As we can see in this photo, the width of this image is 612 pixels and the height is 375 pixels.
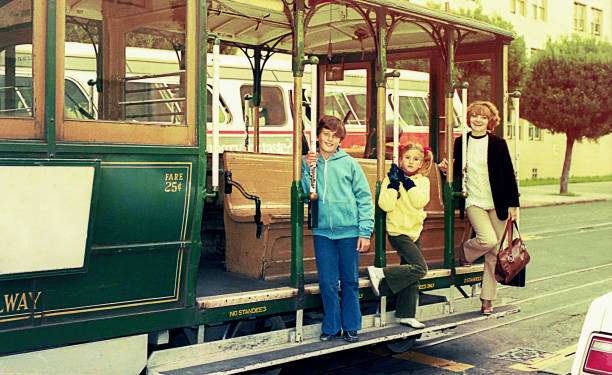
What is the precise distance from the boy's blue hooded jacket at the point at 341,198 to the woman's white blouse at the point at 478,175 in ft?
4.97

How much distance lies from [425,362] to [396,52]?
3.14m

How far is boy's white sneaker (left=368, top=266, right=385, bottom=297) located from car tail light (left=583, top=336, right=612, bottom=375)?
2.47 metres

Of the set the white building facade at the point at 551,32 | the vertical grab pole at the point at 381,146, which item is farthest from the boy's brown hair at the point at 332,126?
the white building facade at the point at 551,32

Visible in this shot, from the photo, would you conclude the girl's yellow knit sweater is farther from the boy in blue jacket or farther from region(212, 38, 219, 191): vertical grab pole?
region(212, 38, 219, 191): vertical grab pole

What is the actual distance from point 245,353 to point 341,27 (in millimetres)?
3540

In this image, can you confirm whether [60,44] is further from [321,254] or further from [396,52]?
[396,52]

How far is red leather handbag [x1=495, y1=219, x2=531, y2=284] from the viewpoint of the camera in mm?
6270

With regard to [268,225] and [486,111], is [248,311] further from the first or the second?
[486,111]

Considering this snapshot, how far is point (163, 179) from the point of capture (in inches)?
172

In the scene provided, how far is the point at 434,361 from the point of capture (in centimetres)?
625

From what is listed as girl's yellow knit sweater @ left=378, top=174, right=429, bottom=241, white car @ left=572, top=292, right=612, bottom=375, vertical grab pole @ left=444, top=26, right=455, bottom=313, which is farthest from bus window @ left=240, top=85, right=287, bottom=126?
white car @ left=572, top=292, right=612, bottom=375

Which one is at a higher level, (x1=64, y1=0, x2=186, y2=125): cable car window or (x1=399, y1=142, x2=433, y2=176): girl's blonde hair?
(x1=64, y1=0, x2=186, y2=125): cable car window

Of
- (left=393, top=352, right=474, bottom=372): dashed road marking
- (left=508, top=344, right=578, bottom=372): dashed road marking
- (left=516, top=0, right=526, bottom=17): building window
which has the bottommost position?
(left=393, top=352, right=474, bottom=372): dashed road marking

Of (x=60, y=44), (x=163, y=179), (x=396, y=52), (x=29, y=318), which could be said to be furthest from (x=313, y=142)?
(x=396, y=52)
